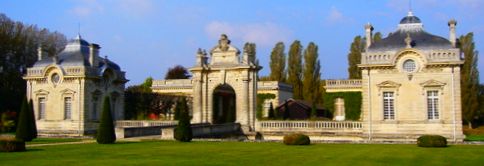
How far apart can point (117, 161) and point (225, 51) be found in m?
21.1

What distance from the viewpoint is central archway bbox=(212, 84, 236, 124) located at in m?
38.8

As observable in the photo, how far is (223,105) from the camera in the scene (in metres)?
40.8

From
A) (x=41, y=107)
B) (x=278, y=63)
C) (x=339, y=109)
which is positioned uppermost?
(x=278, y=63)

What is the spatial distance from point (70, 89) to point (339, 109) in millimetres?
20598

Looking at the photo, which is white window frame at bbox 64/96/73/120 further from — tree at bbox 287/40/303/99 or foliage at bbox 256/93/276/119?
tree at bbox 287/40/303/99

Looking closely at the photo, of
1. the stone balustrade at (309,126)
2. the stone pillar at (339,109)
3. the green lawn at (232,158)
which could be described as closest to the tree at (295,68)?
the stone pillar at (339,109)

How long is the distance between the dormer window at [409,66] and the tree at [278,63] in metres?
25.9

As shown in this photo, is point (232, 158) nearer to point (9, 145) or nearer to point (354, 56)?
point (9, 145)

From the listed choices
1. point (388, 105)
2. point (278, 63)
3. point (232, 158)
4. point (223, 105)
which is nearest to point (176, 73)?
point (278, 63)

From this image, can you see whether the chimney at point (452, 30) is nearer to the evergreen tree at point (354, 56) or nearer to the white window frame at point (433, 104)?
the white window frame at point (433, 104)

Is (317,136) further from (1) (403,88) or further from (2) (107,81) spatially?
(2) (107,81)

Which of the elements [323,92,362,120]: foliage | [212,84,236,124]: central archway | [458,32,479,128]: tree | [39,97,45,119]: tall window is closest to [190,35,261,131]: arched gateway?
[212,84,236,124]: central archway

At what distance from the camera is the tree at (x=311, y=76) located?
52.9 meters

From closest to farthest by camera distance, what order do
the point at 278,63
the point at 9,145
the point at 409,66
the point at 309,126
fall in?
the point at 9,145 → the point at 409,66 → the point at 309,126 → the point at 278,63
